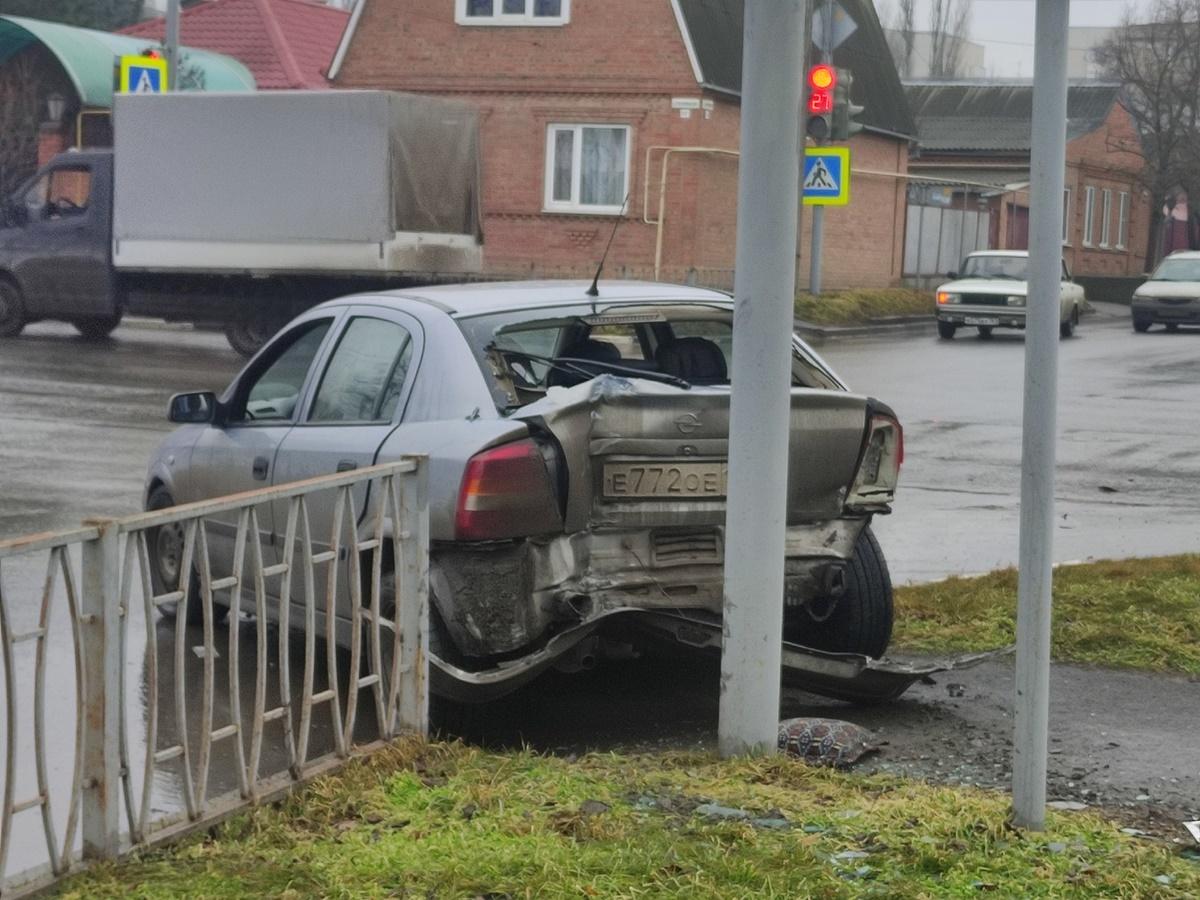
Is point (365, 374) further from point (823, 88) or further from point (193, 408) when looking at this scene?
point (823, 88)

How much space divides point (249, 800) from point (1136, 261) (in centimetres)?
6285

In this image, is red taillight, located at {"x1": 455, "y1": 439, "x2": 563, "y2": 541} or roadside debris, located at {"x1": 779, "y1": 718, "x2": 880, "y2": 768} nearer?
roadside debris, located at {"x1": 779, "y1": 718, "x2": 880, "y2": 768}

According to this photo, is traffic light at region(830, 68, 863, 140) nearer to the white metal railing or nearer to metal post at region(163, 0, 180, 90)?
the white metal railing

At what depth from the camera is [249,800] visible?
17.0ft

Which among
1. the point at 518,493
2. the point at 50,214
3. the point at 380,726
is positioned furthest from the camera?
the point at 50,214

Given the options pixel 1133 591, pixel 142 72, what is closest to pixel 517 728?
pixel 1133 591

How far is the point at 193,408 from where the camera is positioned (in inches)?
316

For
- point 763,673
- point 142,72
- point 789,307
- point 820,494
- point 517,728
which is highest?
point 142,72

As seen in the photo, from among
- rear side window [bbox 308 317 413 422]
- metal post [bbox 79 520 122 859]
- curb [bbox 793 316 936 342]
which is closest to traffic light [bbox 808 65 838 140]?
curb [bbox 793 316 936 342]

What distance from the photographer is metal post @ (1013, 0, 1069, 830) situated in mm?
4711

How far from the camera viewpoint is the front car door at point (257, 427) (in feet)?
25.4

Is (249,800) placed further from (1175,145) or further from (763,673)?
(1175,145)

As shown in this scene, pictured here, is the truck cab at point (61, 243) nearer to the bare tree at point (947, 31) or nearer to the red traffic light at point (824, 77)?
the red traffic light at point (824, 77)

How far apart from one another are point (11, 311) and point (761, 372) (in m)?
21.1
